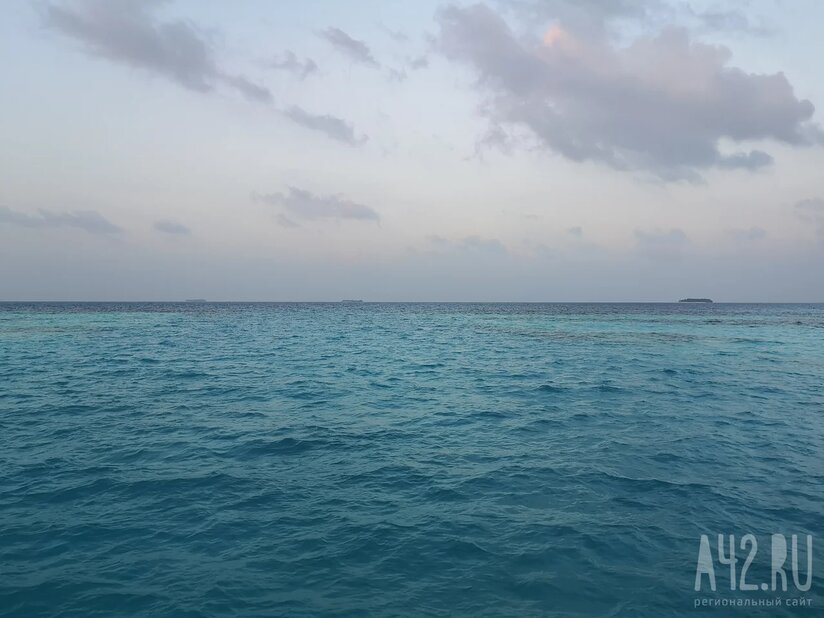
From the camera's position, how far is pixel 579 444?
1670 cm

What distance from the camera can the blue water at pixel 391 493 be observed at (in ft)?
27.7

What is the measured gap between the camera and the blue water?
844cm

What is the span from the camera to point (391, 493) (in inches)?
493

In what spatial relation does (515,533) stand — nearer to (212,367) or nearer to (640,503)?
(640,503)

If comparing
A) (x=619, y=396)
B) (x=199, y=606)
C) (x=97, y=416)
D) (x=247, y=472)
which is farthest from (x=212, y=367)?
(x=199, y=606)

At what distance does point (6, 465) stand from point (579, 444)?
16974 mm

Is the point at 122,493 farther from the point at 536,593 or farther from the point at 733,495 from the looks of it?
the point at 733,495

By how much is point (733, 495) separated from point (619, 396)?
12.8 m

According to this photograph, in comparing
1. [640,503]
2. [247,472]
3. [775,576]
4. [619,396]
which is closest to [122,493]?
[247,472]

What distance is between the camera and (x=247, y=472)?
13.9m

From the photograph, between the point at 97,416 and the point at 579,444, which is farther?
the point at 97,416

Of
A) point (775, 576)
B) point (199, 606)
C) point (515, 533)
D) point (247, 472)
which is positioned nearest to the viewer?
point (199, 606)

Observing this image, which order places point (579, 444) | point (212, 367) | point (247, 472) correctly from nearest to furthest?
1. point (247, 472)
2. point (579, 444)
3. point (212, 367)

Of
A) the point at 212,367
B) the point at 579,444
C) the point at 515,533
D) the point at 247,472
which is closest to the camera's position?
the point at 515,533
